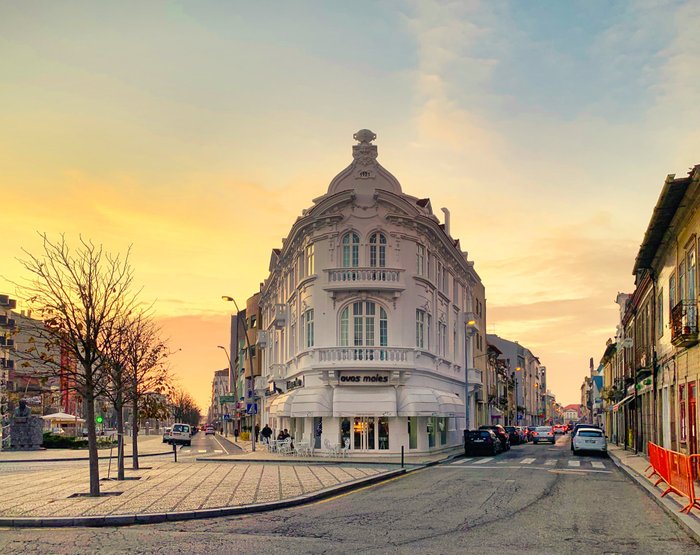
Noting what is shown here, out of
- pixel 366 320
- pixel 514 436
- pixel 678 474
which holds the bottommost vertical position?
pixel 514 436

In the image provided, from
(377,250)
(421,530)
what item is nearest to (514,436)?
(377,250)

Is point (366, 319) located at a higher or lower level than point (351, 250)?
lower

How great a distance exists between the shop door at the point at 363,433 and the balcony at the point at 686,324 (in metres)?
18.5

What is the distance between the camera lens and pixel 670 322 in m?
26.7

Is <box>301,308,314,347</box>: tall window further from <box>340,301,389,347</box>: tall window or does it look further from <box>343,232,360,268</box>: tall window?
<box>343,232,360,268</box>: tall window

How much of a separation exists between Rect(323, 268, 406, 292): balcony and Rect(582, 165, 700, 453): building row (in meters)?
11.6

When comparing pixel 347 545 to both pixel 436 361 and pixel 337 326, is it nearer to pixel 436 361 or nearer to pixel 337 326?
pixel 337 326

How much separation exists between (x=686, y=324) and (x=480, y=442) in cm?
2061

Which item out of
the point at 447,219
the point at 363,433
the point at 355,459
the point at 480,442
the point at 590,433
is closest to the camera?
the point at 355,459

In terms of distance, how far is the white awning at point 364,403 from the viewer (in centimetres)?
3944

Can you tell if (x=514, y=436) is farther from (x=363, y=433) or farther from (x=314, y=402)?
(x=314, y=402)

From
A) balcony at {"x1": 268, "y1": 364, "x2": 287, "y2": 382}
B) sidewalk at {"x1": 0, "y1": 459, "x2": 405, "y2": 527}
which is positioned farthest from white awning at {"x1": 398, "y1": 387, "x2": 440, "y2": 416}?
balcony at {"x1": 268, "y1": 364, "x2": 287, "y2": 382}

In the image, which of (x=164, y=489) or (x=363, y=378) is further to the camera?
(x=363, y=378)

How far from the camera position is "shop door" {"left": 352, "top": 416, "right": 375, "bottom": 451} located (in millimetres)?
40094
